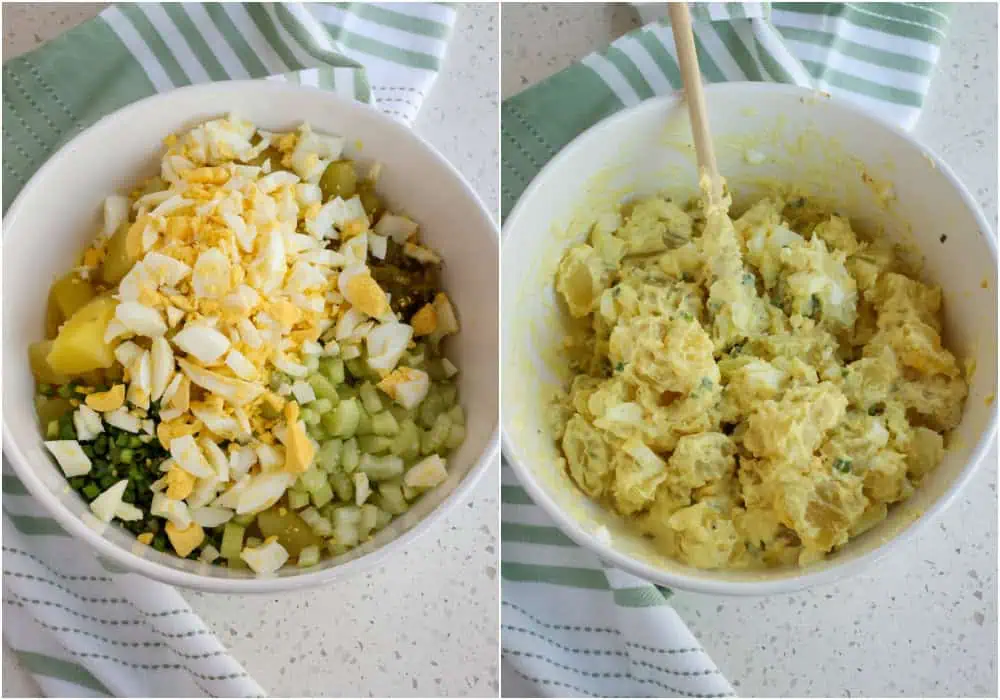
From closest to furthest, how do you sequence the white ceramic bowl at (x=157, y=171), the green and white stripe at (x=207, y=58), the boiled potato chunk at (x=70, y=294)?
the white ceramic bowl at (x=157, y=171) < the boiled potato chunk at (x=70, y=294) < the green and white stripe at (x=207, y=58)

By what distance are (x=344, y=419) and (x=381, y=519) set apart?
0.12 m

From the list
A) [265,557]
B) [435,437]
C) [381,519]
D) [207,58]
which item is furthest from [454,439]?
[207,58]

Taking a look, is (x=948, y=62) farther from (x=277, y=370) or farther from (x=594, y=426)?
(x=277, y=370)

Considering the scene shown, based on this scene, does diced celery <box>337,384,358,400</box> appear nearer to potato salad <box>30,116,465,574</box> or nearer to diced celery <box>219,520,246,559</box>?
potato salad <box>30,116,465,574</box>

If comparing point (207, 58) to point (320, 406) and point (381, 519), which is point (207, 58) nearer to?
point (320, 406)

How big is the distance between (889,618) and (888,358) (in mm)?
342

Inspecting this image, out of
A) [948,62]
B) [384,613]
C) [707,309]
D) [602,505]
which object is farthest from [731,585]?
[948,62]

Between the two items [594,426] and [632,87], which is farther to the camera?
[632,87]

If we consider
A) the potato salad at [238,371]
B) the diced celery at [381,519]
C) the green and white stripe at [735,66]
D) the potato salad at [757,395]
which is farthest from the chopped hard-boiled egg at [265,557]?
the green and white stripe at [735,66]

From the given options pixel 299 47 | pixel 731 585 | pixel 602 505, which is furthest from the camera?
pixel 299 47

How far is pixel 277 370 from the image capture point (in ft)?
3.38

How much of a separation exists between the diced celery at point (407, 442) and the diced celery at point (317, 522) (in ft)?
0.36

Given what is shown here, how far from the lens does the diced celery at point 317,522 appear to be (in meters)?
1.04

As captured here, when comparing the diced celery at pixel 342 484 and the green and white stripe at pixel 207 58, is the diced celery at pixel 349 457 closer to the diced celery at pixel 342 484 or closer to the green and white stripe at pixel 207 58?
the diced celery at pixel 342 484
